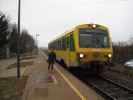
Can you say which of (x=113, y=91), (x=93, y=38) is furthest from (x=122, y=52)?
(x=113, y=91)

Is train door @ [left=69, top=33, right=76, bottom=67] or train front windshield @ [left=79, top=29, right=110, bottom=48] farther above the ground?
train front windshield @ [left=79, top=29, right=110, bottom=48]

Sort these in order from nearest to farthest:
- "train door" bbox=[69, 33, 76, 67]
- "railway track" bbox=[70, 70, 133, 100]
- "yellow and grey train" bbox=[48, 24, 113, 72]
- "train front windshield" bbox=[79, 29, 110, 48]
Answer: "railway track" bbox=[70, 70, 133, 100] < "yellow and grey train" bbox=[48, 24, 113, 72] < "train front windshield" bbox=[79, 29, 110, 48] < "train door" bbox=[69, 33, 76, 67]

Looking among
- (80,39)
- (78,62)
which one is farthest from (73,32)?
(78,62)

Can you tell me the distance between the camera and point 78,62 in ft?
62.0

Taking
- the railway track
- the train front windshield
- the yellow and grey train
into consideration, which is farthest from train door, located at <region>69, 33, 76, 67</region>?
the railway track

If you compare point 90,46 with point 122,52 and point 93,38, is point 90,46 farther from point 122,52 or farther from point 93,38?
point 122,52

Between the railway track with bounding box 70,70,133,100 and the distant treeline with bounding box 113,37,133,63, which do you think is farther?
the distant treeline with bounding box 113,37,133,63

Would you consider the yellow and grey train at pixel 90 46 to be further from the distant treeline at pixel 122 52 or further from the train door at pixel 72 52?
the distant treeline at pixel 122 52

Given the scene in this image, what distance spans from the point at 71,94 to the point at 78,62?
6.01m

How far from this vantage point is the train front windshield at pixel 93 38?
19.4m

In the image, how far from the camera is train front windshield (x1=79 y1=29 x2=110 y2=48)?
1939cm

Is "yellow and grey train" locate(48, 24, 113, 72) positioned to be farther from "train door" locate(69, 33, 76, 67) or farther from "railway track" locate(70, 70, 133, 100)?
"railway track" locate(70, 70, 133, 100)

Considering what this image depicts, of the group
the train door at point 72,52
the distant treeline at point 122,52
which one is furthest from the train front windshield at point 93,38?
the distant treeline at point 122,52

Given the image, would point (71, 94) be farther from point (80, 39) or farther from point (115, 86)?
point (80, 39)
